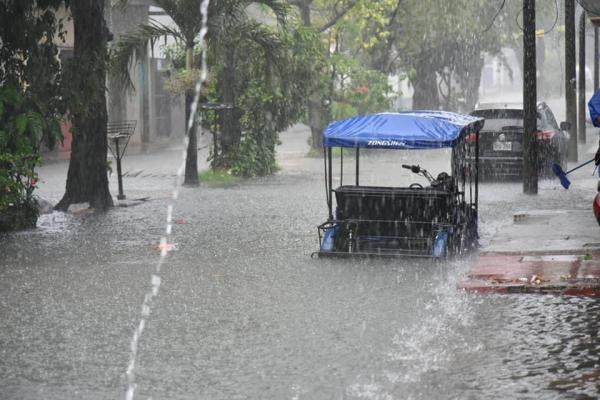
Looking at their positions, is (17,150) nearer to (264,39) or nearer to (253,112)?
(264,39)

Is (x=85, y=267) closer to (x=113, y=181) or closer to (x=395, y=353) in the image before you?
(x=395, y=353)

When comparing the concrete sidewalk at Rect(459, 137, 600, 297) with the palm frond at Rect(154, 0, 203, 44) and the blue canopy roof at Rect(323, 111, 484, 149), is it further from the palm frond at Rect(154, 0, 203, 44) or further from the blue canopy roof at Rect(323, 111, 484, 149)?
the palm frond at Rect(154, 0, 203, 44)

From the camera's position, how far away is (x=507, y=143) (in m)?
24.3

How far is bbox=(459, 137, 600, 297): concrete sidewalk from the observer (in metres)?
12.1

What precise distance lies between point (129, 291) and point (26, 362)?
323 centimetres

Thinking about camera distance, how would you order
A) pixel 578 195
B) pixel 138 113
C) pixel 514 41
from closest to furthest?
pixel 578 195, pixel 138 113, pixel 514 41

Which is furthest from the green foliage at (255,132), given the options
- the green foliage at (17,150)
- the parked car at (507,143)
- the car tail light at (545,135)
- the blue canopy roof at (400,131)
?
the blue canopy roof at (400,131)

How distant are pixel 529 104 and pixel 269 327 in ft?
40.3

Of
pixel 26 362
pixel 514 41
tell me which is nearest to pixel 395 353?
pixel 26 362

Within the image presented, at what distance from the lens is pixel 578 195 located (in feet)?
71.8

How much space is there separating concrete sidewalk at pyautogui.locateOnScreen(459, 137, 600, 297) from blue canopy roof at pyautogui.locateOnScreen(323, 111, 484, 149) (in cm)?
143

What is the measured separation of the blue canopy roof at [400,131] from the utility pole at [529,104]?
6.77 metres

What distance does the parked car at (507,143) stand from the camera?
2423 cm

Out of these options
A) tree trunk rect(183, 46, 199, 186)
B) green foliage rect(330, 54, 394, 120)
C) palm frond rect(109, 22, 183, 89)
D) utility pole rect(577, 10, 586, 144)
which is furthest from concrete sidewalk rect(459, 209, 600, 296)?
green foliage rect(330, 54, 394, 120)
